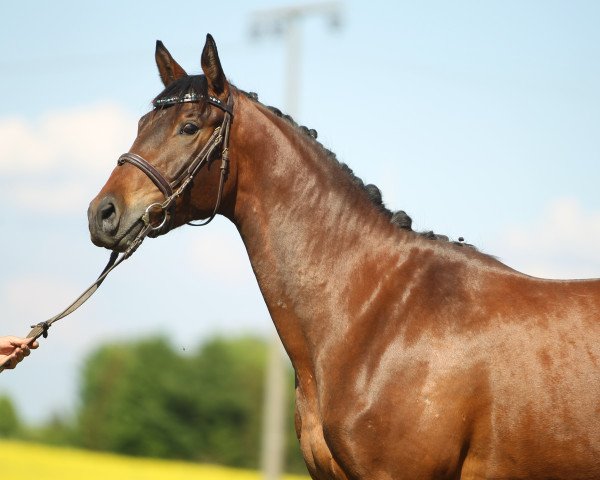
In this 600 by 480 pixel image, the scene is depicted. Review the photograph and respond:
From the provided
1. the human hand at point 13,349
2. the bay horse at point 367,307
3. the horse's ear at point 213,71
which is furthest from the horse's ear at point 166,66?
the human hand at point 13,349

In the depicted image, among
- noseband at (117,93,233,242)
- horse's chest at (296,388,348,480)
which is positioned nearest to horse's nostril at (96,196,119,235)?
noseband at (117,93,233,242)

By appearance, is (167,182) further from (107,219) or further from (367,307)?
(367,307)

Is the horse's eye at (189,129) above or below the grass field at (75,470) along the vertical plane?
above

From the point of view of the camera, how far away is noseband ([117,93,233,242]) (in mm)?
5395

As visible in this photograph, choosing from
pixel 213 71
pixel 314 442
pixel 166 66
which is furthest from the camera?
pixel 166 66

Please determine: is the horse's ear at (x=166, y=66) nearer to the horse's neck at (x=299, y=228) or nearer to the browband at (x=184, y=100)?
the browband at (x=184, y=100)

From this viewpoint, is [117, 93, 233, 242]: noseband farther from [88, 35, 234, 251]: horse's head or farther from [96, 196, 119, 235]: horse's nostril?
[96, 196, 119, 235]: horse's nostril

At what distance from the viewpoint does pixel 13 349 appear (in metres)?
5.92

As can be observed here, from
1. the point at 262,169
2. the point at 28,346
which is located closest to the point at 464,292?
the point at 262,169

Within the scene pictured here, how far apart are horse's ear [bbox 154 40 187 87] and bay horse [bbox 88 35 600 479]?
11 mm

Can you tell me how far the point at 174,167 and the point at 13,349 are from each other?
1718 mm

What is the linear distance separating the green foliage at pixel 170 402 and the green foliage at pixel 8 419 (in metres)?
3.32

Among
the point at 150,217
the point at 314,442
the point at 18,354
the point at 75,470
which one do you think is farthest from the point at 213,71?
the point at 75,470

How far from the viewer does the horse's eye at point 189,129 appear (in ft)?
18.2
